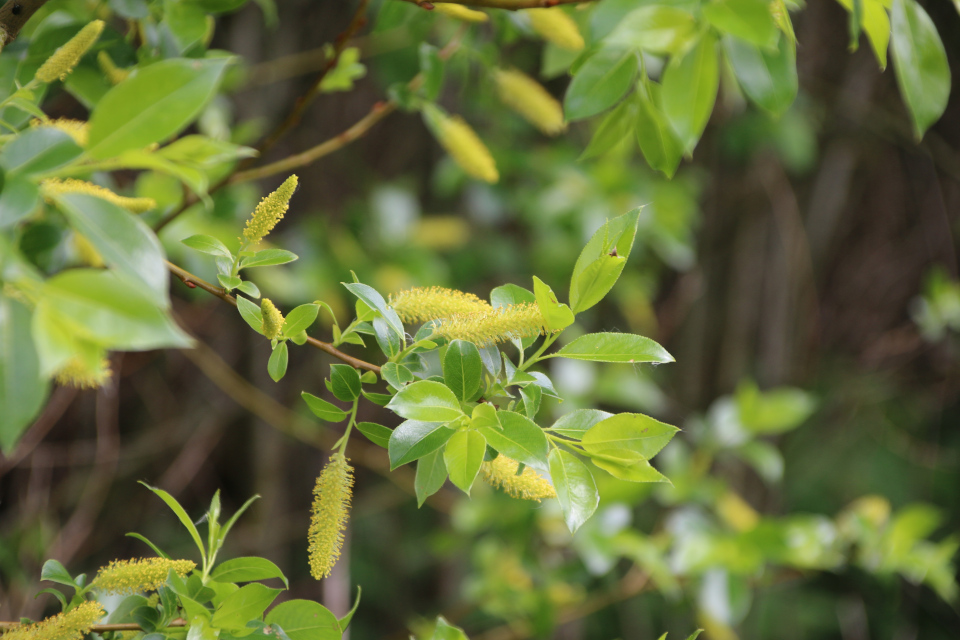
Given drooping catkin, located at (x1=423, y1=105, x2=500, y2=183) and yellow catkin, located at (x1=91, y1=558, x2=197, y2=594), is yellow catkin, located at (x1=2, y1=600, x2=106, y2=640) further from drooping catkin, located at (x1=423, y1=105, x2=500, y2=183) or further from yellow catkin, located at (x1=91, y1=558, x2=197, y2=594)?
drooping catkin, located at (x1=423, y1=105, x2=500, y2=183)

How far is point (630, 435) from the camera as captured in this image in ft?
→ 1.04

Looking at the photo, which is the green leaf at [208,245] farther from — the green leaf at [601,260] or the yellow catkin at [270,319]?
the green leaf at [601,260]

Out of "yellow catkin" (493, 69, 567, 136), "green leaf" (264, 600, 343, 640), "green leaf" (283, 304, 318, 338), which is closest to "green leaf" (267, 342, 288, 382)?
"green leaf" (283, 304, 318, 338)

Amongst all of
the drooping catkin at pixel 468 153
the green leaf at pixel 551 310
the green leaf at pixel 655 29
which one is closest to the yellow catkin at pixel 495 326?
the green leaf at pixel 551 310

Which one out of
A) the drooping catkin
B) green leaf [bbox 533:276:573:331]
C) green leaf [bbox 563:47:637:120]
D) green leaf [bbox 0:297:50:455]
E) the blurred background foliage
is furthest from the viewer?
the blurred background foliage

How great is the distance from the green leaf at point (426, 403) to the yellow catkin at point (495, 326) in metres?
0.03

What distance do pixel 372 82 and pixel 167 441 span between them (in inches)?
32.5

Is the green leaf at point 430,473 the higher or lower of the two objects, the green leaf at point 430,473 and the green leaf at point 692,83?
the lower

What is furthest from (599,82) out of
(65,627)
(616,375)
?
(616,375)

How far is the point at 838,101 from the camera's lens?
149 centimetres

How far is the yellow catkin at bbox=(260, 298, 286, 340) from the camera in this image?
0.30 m

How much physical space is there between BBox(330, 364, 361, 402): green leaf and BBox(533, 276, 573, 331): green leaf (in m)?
0.10

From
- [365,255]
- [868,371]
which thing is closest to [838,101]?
[868,371]

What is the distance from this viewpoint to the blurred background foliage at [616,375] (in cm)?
95
